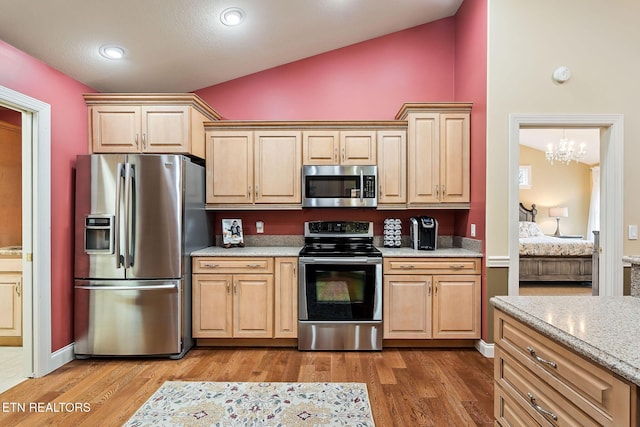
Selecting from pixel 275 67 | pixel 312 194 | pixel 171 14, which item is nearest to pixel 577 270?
pixel 312 194

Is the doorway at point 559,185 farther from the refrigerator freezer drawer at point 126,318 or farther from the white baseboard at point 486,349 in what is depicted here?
the refrigerator freezer drawer at point 126,318

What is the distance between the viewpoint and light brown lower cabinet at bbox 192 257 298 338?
Result: 3.04 meters

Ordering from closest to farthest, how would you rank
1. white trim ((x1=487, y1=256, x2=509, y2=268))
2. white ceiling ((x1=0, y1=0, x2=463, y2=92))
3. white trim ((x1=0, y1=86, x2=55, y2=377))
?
white ceiling ((x1=0, y1=0, x2=463, y2=92)) < white trim ((x1=0, y1=86, x2=55, y2=377)) < white trim ((x1=487, y1=256, x2=509, y2=268))

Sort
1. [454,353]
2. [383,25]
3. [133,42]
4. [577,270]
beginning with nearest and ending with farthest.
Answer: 1. [133,42]
2. [454,353]
3. [383,25]
4. [577,270]

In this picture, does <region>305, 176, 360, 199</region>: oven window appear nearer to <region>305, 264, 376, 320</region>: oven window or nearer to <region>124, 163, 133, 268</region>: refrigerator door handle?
<region>305, 264, 376, 320</region>: oven window

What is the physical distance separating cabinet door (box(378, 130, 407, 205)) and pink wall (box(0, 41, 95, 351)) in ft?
9.20

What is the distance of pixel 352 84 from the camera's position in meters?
3.71

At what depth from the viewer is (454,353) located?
2979mm

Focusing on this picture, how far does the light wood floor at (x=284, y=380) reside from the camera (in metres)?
2.06

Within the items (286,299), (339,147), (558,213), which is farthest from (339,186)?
(558,213)

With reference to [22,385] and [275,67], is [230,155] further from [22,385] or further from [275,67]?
[22,385]

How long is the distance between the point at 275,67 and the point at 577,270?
5720mm

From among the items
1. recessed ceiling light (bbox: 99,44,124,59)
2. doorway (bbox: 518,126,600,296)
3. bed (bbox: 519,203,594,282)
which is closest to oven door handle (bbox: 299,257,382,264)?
recessed ceiling light (bbox: 99,44,124,59)

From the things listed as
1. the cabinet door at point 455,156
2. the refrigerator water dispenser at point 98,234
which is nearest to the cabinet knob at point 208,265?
the refrigerator water dispenser at point 98,234
